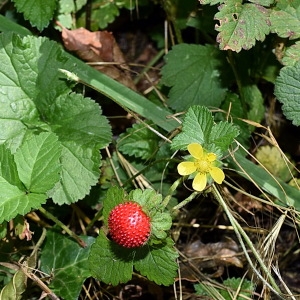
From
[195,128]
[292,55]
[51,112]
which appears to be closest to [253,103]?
[292,55]

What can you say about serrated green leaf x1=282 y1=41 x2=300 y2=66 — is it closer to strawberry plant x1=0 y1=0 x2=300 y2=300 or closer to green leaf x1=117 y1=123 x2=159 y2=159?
strawberry plant x1=0 y1=0 x2=300 y2=300

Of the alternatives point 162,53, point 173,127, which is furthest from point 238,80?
point 162,53

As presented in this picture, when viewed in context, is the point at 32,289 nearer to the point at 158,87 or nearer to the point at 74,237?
the point at 74,237

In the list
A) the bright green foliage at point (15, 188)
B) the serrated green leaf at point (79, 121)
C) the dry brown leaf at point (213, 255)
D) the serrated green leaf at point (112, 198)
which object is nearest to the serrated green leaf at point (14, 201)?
the bright green foliage at point (15, 188)

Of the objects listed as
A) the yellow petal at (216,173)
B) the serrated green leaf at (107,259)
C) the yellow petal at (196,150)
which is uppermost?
the yellow petal at (196,150)

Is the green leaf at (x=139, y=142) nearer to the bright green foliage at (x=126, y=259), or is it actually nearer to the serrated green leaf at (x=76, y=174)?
the serrated green leaf at (x=76, y=174)

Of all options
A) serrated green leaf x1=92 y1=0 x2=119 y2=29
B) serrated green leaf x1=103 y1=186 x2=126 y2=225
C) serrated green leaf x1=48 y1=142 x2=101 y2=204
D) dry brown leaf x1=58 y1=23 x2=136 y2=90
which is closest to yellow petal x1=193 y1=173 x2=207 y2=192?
serrated green leaf x1=103 y1=186 x2=126 y2=225

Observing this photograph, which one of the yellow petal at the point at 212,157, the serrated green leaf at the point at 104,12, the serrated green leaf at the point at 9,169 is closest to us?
the yellow petal at the point at 212,157
